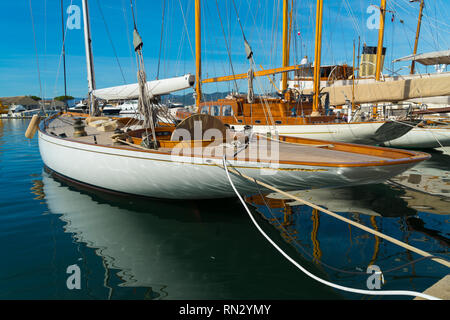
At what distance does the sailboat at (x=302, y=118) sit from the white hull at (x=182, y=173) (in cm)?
731

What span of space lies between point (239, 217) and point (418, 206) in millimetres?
4389

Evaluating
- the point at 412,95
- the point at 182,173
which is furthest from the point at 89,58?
the point at 412,95

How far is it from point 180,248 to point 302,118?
1178 cm

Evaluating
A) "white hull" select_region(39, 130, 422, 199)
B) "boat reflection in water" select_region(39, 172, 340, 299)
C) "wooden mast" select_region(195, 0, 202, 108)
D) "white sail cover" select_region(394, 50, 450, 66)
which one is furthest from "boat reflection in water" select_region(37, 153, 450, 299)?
"white sail cover" select_region(394, 50, 450, 66)

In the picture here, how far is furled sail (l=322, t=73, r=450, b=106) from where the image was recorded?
40.9 ft

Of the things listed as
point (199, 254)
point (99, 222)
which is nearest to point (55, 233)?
point (99, 222)

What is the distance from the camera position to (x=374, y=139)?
14.2 meters

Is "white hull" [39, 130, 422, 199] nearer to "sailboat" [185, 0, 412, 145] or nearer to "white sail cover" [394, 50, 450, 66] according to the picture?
"sailboat" [185, 0, 412, 145]

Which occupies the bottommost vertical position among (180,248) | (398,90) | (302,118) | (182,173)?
(180,248)

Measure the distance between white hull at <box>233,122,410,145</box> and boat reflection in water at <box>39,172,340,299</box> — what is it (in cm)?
893

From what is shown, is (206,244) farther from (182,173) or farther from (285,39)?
(285,39)

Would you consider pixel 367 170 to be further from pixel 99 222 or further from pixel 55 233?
pixel 55 233

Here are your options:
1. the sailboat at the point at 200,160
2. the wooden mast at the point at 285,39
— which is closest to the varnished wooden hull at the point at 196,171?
the sailboat at the point at 200,160

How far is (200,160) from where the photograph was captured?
5.18 metres
